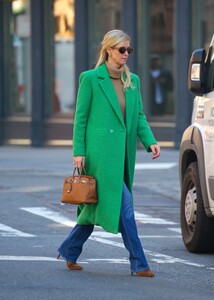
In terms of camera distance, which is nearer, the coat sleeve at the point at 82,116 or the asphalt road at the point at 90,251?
the asphalt road at the point at 90,251

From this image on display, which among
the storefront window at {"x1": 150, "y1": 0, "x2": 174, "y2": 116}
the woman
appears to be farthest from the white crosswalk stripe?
the storefront window at {"x1": 150, "y1": 0, "x2": 174, "y2": 116}

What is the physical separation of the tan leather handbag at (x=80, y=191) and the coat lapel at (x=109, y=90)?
0.50m

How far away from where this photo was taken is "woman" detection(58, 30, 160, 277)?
8734mm

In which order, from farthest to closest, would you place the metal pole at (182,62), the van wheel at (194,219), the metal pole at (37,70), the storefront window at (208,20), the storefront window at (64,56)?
the metal pole at (37,70), the storefront window at (64,56), the metal pole at (182,62), the storefront window at (208,20), the van wheel at (194,219)

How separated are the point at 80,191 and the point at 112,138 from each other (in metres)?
0.45

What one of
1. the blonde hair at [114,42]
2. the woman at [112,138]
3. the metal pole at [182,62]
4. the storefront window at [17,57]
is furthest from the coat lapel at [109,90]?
the storefront window at [17,57]

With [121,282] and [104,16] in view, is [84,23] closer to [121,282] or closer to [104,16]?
[104,16]

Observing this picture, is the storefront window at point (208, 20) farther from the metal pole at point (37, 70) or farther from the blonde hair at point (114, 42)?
→ the blonde hair at point (114, 42)

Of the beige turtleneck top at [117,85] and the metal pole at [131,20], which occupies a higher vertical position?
the beige turtleneck top at [117,85]

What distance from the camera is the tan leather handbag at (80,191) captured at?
8688mm

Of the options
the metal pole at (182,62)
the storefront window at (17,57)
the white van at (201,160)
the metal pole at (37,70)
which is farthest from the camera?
the storefront window at (17,57)

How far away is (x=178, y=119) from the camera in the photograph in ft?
74.7

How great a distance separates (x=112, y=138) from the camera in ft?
28.8

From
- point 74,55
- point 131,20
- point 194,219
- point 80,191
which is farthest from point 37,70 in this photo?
point 80,191
